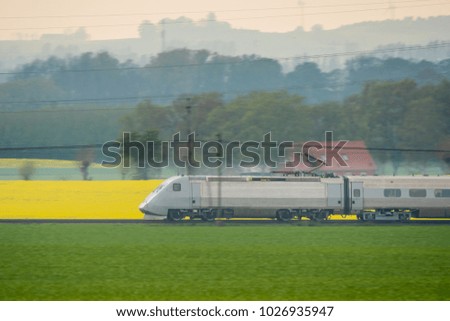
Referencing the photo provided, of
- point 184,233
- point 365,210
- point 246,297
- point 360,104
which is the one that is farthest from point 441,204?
point 360,104

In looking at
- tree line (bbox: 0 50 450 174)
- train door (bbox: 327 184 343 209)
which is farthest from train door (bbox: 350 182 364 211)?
tree line (bbox: 0 50 450 174)

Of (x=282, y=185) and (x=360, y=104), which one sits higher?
(x=360, y=104)

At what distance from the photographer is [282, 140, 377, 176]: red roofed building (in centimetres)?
6669

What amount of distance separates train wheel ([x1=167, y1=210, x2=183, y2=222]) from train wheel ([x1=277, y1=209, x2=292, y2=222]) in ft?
18.8

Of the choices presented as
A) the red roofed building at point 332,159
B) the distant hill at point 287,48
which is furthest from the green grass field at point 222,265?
the distant hill at point 287,48

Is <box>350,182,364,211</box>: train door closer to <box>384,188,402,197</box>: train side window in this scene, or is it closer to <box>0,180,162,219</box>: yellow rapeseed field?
<box>384,188,402,197</box>: train side window

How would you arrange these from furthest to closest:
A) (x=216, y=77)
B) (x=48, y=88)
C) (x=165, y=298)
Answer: (x=216, y=77)
(x=48, y=88)
(x=165, y=298)

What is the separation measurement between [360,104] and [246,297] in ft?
251

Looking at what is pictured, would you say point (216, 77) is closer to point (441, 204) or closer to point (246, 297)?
point (441, 204)

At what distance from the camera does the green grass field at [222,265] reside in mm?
20562

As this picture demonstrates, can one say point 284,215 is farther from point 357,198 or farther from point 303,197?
point 357,198

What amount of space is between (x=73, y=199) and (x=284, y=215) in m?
15.2

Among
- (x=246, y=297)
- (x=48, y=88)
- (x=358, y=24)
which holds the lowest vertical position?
(x=246, y=297)

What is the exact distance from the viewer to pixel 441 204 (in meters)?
53.0
